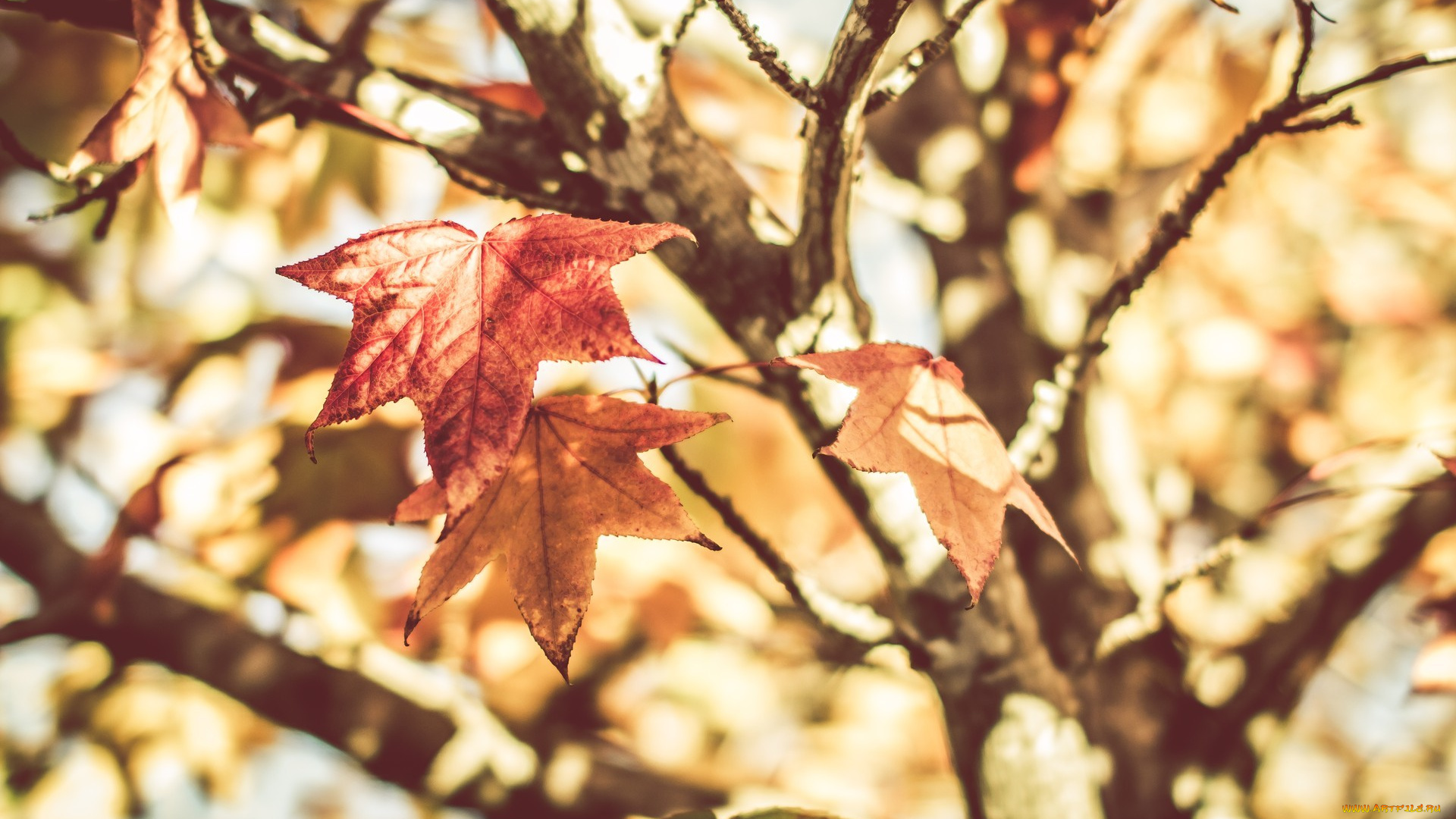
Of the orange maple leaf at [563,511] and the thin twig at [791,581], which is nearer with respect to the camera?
the orange maple leaf at [563,511]

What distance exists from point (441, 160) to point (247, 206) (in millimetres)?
1584

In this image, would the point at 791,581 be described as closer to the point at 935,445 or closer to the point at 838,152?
the point at 935,445

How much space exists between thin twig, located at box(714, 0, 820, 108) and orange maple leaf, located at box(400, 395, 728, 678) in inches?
10.4

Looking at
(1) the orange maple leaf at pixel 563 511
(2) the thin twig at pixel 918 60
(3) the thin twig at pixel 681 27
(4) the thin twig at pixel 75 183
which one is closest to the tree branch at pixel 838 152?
(2) the thin twig at pixel 918 60

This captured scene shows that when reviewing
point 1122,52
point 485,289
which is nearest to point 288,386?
point 485,289

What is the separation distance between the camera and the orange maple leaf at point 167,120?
65cm

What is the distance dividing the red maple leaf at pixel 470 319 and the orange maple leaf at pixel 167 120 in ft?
0.94

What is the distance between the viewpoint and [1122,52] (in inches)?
73.2

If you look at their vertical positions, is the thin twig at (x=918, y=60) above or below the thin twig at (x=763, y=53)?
above

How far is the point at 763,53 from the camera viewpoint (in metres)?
0.53

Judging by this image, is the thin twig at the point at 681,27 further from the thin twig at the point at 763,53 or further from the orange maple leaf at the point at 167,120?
the orange maple leaf at the point at 167,120

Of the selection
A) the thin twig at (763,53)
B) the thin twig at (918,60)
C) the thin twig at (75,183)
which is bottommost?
the thin twig at (75,183)

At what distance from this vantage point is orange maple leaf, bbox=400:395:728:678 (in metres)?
0.59

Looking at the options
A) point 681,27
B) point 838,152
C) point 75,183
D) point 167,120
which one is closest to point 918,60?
point 838,152
